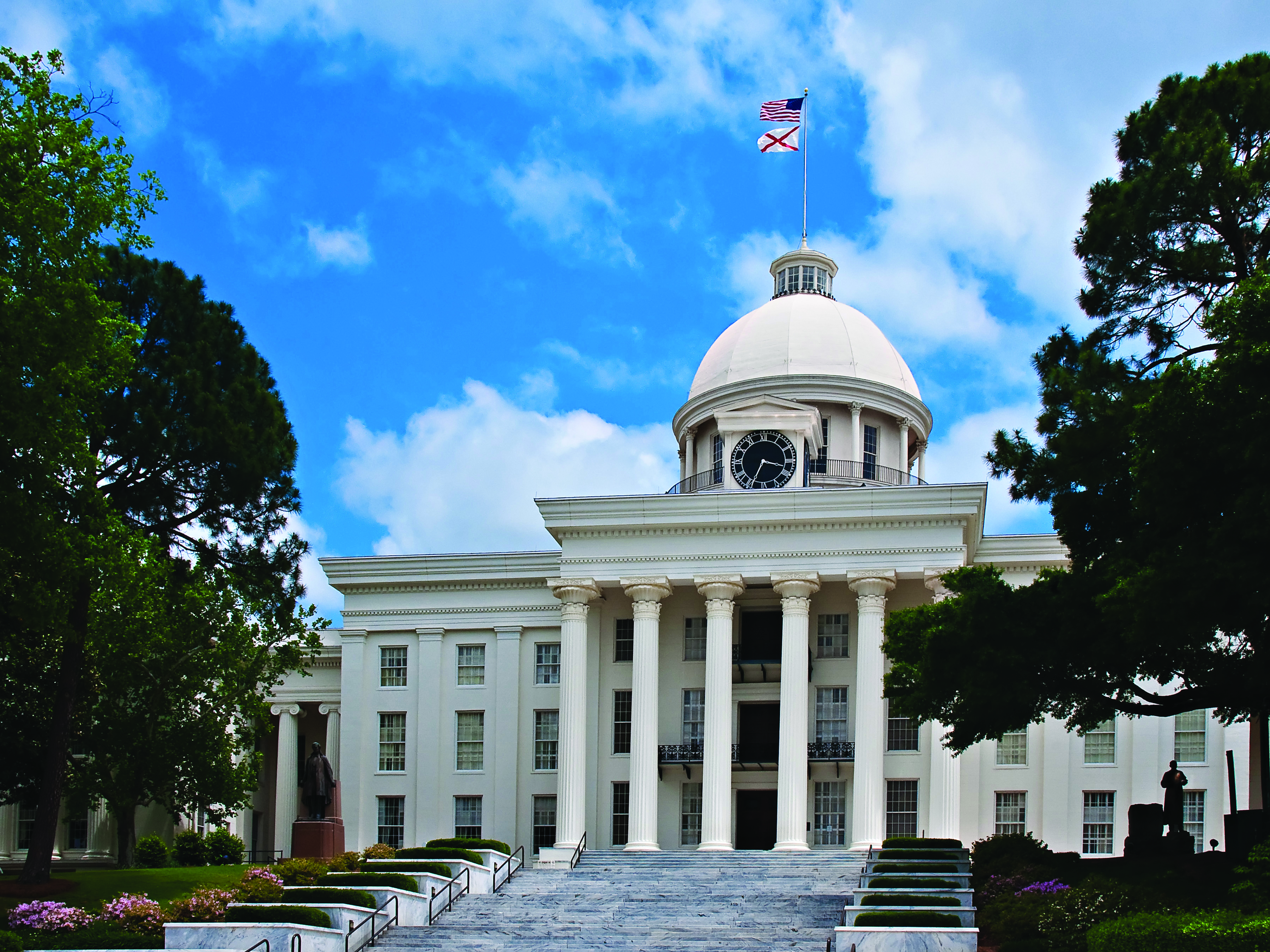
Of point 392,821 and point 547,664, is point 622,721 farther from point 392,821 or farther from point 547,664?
point 392,821

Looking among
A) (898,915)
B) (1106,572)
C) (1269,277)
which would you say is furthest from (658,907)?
(1269,277)

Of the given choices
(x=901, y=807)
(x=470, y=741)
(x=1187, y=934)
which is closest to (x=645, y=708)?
(x=470, y=741)

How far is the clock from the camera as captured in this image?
4903cm

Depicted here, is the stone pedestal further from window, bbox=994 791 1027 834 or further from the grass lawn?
window, bbox=994 791 1027 834

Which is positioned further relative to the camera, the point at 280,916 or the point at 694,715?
the point at 694,715

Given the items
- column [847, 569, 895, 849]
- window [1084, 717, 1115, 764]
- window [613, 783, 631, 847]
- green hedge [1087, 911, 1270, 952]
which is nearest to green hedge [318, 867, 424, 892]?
column [847, 569, 895, 849]

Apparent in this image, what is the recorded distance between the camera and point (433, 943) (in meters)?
28.3

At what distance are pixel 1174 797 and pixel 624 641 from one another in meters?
18.7

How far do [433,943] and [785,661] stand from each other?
56.4ft

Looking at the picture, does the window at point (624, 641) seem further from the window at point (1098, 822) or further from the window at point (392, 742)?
the window at point (1098, 822)

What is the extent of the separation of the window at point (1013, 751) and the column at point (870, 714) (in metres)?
4.04

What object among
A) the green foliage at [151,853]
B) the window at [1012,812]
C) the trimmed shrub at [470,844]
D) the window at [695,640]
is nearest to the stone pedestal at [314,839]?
the trimmed shrub at [470,844]

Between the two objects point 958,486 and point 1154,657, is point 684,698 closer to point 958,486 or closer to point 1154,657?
point 958,486

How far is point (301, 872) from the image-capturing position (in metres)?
33.1
